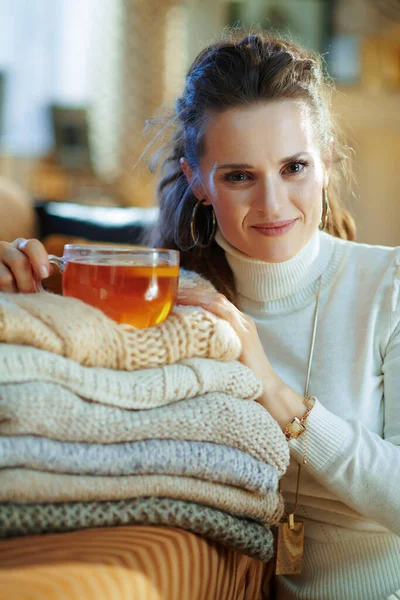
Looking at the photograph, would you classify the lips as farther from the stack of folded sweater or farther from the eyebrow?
the stack of folded sweater

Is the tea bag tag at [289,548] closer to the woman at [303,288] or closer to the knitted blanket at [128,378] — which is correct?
the woman at [303,288]

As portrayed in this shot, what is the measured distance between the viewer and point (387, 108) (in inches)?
207

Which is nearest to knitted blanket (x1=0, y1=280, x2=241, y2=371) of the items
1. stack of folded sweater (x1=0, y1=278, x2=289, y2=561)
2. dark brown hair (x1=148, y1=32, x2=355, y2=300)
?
stack of folded sweater (x1=0, y1=278, x2=289, y2=561)

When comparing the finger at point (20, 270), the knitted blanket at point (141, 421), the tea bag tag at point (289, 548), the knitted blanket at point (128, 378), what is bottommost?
the tea bag tag at point (289, 548)

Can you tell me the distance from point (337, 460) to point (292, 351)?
10.5 inches

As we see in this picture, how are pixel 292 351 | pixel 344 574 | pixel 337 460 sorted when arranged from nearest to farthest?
1. pixel 337 460
2. pixel 344 574
3. pixel 292 351

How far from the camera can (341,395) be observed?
1.09 meters

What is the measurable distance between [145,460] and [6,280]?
0.35m

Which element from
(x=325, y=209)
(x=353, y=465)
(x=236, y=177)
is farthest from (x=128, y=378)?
(x=325, y=209)

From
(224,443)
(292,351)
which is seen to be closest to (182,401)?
(224,443)

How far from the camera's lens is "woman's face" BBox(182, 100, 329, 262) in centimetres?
104

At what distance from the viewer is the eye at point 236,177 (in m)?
1.08

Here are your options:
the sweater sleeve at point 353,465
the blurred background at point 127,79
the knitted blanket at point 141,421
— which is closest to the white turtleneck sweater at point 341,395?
the sweater sleeve at point 353,465

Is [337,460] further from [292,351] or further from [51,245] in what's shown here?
[51,245]
